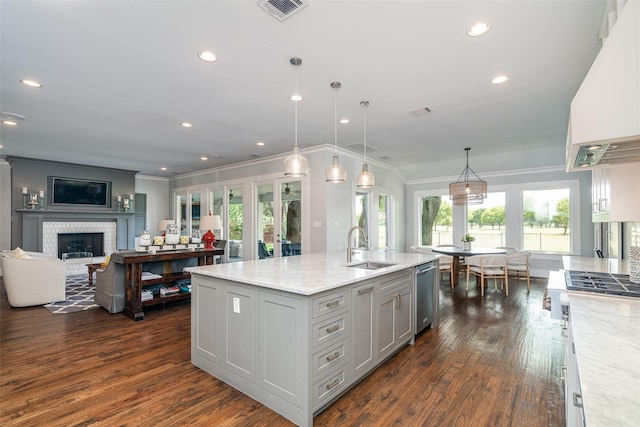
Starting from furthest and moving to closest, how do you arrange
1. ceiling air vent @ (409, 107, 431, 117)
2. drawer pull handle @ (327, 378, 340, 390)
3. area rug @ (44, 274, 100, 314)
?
area rug @ (44, 274, 100, 314) < ceiling air vent @ (409, 107, 431, 117) < drawer pull handle @ (327, 378, 340, 390)

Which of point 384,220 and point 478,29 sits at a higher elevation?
point 478,29

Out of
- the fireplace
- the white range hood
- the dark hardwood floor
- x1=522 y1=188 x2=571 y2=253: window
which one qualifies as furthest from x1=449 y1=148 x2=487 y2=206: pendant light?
the fireplace

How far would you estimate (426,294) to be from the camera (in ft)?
11.5

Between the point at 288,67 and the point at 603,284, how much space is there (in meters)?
2.93

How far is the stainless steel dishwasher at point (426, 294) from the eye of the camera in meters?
3.31

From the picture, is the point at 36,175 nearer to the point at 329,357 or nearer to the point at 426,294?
the point at 329,357

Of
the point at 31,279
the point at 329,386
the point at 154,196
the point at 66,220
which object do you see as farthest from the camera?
the point at 154,196

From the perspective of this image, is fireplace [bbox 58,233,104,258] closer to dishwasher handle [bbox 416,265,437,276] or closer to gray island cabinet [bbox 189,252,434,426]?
gray island cabinet [bbox 189,252,434,426]

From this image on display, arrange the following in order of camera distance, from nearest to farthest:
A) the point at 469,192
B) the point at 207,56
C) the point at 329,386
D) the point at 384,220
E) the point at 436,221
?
the point at 329,386
the point at 207,56
the point at 469,192
the point at 384,220
the point at 436,221

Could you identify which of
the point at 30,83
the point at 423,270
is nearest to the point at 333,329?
the point at 423,270

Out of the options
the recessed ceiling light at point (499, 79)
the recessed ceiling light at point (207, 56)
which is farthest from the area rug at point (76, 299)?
the recessed ceiling light at point (499, 79)

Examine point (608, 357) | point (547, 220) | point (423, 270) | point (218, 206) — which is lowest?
point (423, 270)

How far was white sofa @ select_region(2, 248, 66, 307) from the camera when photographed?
4387 mm

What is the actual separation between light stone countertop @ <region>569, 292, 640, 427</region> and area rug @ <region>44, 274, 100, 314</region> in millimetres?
5680
